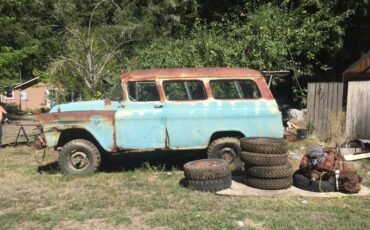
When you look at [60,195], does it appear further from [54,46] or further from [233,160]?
[54,46]

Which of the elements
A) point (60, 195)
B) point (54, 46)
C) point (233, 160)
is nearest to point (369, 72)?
point (233, 160)

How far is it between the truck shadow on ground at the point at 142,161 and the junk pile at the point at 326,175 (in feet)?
9.90

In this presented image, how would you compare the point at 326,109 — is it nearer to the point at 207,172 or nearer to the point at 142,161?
the point at 142,161

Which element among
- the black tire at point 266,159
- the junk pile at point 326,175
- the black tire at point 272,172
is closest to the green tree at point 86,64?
the black tire at point 266,159

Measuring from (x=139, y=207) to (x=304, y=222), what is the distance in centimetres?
239

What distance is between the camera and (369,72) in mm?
13742

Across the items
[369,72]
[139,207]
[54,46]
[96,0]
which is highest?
[96,0]

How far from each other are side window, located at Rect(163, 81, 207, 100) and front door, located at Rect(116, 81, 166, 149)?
0.28m

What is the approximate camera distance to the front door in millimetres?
8898

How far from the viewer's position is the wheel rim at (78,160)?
9062 millimetres

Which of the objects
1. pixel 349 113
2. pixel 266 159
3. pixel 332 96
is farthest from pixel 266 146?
pixel 332 96

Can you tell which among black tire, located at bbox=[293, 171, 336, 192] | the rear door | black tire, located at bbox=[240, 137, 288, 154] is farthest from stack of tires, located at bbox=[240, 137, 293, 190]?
the rear door

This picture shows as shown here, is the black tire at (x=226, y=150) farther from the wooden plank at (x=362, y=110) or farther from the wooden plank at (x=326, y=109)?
the wooden plank at (x=326, y=109)

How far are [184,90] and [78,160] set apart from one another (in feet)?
8.27
